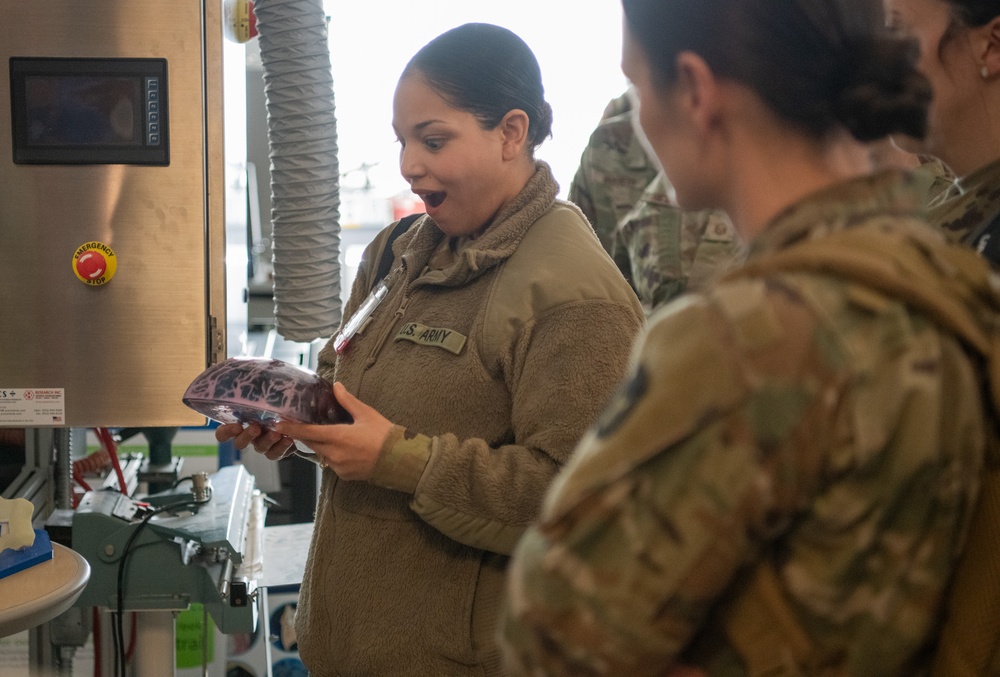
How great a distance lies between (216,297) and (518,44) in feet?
2.47

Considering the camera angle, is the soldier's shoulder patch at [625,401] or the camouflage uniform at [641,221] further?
the camouflage uniform at [641,221]

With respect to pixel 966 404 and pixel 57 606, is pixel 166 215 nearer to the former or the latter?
pixel 57 606

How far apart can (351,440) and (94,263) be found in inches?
29.8

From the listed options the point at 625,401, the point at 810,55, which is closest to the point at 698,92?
the point at 810,55

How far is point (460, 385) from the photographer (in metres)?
1.25

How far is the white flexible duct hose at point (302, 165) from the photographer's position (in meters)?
1.91

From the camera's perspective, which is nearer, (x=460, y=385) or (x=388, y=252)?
(x=460, y=385)

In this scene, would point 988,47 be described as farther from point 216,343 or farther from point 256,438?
point 216,343

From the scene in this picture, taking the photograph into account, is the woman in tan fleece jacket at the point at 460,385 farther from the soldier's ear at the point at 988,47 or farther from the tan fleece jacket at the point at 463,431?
the soldier's ear at the point at 988,47

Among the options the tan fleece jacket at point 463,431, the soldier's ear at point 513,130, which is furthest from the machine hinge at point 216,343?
the soldier's ear at point 513,130

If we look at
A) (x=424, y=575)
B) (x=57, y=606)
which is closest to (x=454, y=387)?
(x=424, y=575)

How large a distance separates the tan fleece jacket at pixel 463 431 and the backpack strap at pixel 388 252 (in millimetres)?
124

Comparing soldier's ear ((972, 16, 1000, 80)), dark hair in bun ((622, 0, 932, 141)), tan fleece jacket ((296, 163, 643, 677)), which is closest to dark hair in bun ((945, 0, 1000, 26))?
soldier's ear ((972, 16, 1000, 80))

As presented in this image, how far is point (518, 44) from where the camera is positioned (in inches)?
51.9
